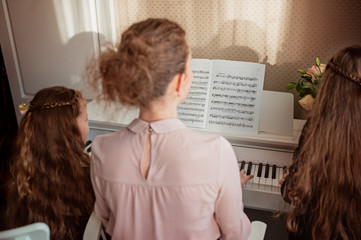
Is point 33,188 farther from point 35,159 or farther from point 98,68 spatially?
point 98,68

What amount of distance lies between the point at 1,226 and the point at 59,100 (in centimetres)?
99

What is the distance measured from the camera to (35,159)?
5.05ft

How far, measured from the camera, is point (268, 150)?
1.87 meters

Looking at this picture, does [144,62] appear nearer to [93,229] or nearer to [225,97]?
[93,229]

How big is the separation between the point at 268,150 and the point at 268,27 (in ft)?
2.67

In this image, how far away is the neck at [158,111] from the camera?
1.03m

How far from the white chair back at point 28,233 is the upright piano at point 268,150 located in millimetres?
764

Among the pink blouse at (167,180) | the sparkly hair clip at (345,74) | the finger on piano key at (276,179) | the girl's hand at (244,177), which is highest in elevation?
the sparkly hair clip at (345,74)

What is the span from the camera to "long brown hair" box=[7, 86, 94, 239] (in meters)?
1.52

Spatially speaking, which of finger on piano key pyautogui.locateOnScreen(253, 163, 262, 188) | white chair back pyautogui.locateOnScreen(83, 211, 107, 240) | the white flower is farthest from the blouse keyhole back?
the white flower

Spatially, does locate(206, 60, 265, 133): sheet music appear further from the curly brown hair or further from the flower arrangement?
the curly brown hair

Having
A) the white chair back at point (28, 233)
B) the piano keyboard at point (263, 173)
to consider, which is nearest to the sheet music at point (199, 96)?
the piano keyboard at point (263, 173)

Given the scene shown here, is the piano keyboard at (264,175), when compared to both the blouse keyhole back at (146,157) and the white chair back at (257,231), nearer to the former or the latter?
the white chair back at (257,231)

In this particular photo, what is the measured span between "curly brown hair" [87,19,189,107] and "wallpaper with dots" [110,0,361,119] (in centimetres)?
131
